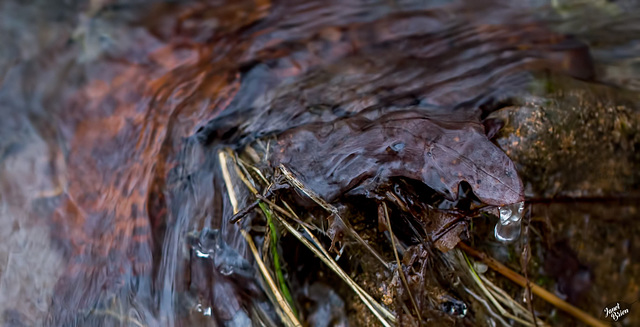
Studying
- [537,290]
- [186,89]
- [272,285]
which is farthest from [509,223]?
[186,89]

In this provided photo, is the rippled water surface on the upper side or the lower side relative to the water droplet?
upper

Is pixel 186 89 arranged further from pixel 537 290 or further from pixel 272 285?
pixel 537 290

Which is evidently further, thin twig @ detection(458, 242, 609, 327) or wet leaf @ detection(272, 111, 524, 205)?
thin twig @ detection(458, 242, 609, 327)

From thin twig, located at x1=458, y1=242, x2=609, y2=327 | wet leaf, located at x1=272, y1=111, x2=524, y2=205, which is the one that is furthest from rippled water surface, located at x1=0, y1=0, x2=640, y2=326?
thin twig, located at x1=458, y1=242, x2=609, y2=327

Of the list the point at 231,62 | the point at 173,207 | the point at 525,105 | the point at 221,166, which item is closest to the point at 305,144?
the point at 221,166

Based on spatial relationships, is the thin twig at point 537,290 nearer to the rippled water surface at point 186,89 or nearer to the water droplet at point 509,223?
the water droplet at point 509,223

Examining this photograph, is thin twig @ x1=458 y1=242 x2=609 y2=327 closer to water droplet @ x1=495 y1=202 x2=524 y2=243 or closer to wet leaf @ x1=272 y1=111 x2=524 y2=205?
water droplet @ x1=495 y1=202 x2=524 y2=243
